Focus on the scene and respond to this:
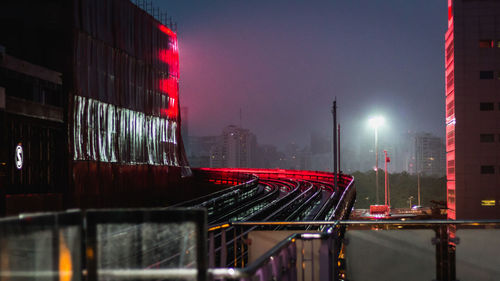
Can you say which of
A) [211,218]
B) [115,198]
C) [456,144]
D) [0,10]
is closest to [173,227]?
[211,218]

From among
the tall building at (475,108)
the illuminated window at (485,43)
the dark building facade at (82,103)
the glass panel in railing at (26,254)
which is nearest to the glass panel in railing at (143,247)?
the glass panel in railing at (26,254)

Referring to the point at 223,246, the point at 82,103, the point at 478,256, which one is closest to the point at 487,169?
the point at 82,103

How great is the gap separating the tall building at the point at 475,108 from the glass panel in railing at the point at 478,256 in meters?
81.6

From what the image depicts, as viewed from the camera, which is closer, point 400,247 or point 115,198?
point 400,247

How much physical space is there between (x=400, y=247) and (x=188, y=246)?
560 cm

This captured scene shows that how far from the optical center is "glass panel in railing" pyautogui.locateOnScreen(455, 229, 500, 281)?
27.5 feet

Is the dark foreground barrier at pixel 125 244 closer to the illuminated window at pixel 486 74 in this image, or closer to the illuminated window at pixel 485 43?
the illuminated window at pixel 486 74

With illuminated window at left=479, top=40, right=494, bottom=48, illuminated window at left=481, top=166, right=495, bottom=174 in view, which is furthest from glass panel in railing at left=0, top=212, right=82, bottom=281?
illuminated window at left=479, top=40, right=494, bottom=48

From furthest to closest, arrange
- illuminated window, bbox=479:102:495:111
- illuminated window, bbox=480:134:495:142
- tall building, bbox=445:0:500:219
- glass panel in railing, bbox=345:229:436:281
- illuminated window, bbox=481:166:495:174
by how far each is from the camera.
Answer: illuminated window, bbox=479:102:495:111, illuminated window, bbox=480:134:495:142, illuminated window, bbox=481:166:495:174, tall building, bbox=445:0:500:219, glass panel in railing, bbox=345:229:436:281

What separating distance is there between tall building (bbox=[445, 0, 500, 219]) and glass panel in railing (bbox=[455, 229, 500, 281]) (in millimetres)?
81564

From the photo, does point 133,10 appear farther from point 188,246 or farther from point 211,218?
point 188,246

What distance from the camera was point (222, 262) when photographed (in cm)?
914

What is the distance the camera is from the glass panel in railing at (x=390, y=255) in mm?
8320

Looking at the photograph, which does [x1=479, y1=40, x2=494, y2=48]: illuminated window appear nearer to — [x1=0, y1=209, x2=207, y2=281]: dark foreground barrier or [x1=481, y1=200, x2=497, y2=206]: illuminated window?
[x1=481, y1=200, x2=497, y2=206]: illuminated window
